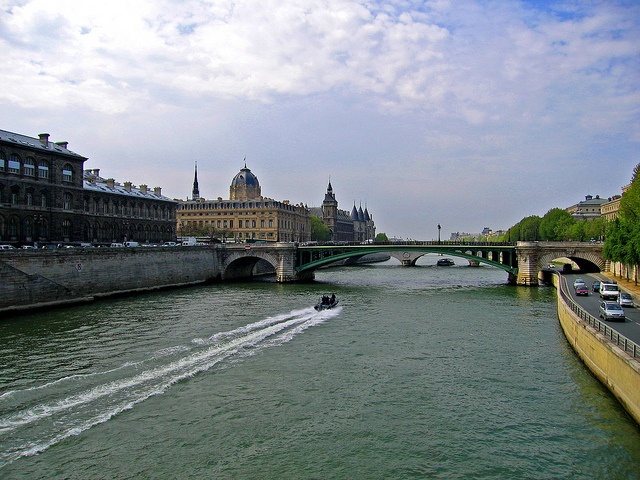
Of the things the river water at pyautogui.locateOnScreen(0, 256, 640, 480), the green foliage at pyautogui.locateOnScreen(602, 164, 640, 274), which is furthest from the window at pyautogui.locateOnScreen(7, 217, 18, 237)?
the green foliage at pyautogui.locateOnScreen(602, 164, 640, 274)

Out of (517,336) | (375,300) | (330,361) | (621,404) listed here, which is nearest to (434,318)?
(517,336)

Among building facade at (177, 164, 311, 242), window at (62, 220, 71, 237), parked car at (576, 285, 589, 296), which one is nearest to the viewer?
parked car at (576, 285, 589, 296)

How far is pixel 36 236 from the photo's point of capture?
5838cm

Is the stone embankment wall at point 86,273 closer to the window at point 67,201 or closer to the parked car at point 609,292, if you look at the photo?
the window at point 67,201

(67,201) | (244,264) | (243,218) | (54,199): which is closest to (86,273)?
(54,199)

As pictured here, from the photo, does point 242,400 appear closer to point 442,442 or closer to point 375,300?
point 442,442

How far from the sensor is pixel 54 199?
198 ft

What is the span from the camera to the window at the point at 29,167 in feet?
184

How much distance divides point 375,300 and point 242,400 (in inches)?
1306

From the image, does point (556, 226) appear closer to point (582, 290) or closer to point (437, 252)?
point (437, 252)

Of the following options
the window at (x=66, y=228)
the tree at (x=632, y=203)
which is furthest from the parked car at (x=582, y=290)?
the window at (x=66, y=228)

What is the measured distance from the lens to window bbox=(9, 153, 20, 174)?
54250 millimetres

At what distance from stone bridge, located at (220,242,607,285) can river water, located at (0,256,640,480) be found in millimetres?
32135

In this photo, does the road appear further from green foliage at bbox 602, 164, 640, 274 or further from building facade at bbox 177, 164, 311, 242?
building facade at bbox 177, 164, 311, 242
